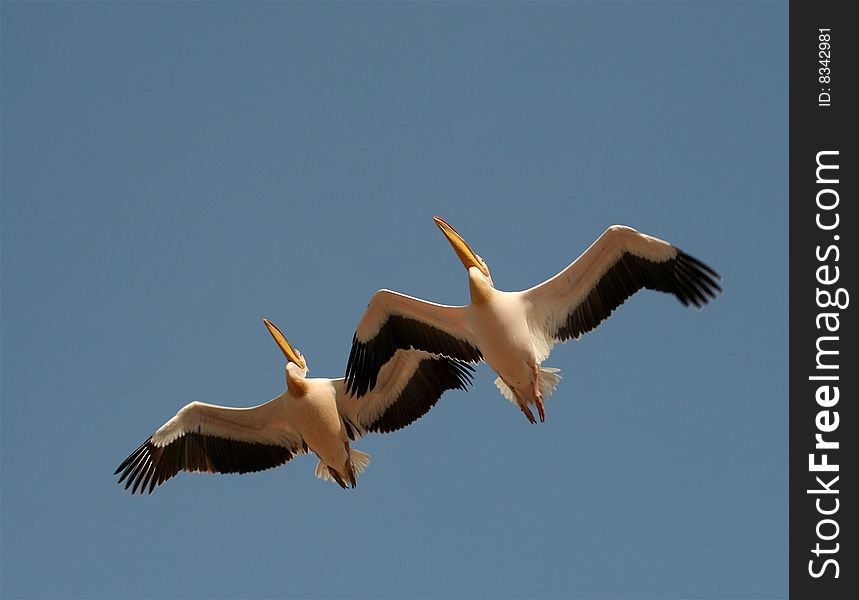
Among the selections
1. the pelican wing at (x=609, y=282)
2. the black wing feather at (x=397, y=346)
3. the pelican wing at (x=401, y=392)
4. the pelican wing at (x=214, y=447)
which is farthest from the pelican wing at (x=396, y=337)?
the pelican wing at (x=214, y=447)

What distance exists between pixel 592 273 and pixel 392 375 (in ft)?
9.30

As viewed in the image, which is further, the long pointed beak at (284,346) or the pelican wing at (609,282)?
the long pointed beak at (284,346)

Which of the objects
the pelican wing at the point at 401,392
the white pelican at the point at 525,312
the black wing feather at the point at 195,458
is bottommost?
the black wing feather at the point at 195,458

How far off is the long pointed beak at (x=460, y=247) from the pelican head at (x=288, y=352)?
101 inches

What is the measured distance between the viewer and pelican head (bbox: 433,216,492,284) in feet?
42.7

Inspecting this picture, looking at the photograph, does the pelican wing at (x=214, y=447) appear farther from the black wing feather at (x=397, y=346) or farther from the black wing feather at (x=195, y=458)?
the black wing feather at (x=397, y=346)

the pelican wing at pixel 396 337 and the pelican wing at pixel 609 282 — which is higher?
the pelican wing at pixel 609 282

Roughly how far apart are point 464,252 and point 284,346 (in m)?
2.85

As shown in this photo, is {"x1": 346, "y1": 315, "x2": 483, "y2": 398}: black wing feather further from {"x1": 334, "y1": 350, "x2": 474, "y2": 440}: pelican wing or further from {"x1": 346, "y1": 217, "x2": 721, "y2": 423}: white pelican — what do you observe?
{"x1": 334, "y1": 350, "x2": 474, "y2": 440}: pelican wing

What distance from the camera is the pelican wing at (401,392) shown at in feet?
44.4

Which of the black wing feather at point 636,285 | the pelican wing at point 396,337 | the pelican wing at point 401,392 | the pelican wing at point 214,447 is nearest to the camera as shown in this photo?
the black wing feather at point 636,285

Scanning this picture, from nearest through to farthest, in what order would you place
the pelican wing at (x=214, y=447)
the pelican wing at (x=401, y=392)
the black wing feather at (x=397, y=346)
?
the black wing feather at (x=397, y=346), the pelican wing at (x=401, y=392), the pelican wing at (x=214, y=447)
